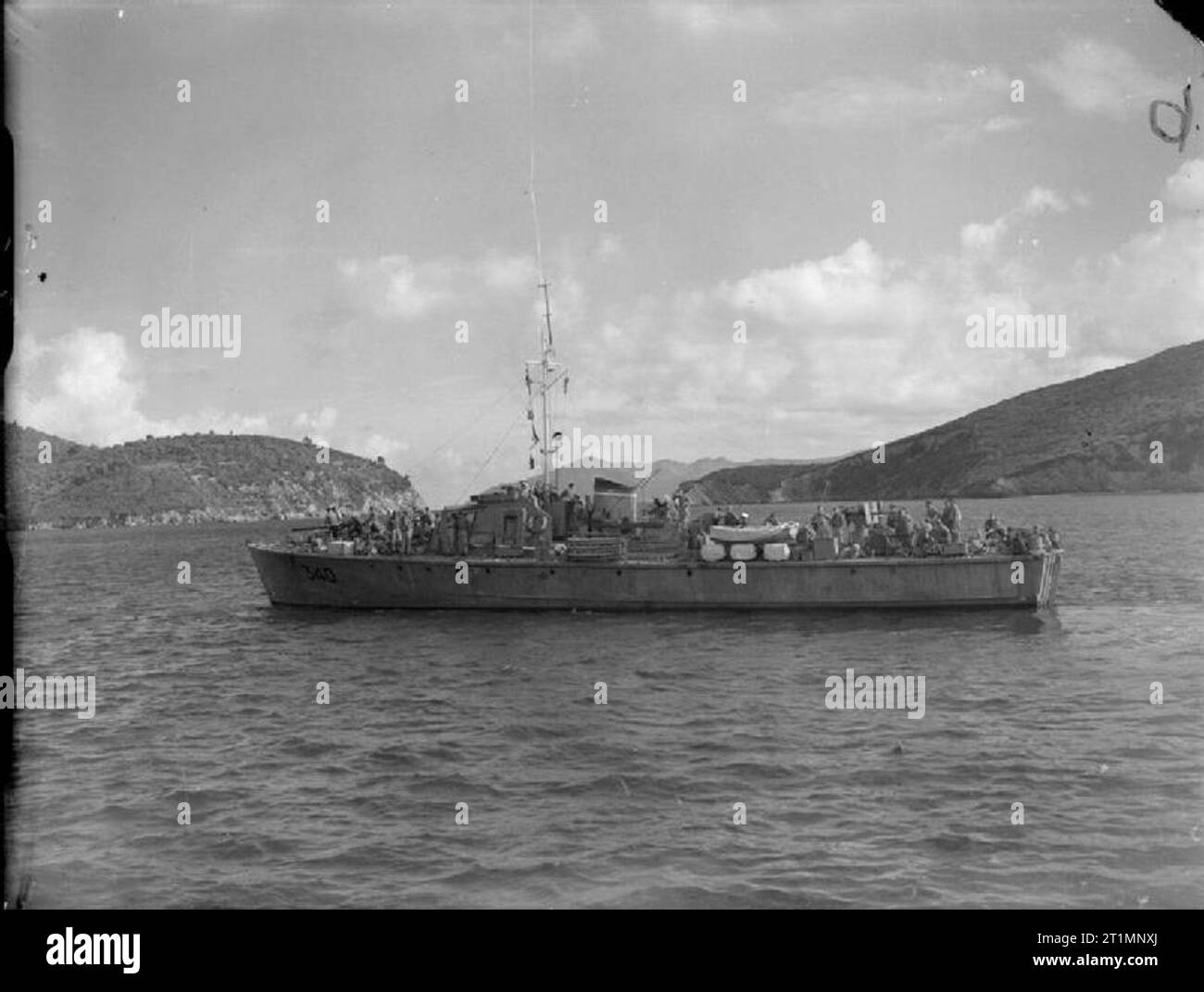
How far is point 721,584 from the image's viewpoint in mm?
40250

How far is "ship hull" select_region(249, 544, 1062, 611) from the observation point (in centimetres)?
3947

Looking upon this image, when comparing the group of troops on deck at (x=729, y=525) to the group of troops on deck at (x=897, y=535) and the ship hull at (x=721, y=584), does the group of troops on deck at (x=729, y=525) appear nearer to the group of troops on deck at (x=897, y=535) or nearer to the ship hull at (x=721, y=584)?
the group of troops on deck at (x=897, y=535)

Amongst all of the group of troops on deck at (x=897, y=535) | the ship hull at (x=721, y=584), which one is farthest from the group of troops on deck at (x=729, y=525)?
the ship hull at (x=721, y=584)

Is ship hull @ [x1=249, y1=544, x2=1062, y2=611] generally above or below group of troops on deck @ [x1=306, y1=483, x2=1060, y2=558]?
below

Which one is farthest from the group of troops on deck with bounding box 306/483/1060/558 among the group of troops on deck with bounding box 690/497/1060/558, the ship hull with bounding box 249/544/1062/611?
the ship hull with bounding box 249/544/1062/611

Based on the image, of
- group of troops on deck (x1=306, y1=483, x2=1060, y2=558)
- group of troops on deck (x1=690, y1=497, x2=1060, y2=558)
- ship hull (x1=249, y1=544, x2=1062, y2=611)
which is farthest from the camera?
group of troops on deck (x1=306, y1=483, x2=1060, y2=558)

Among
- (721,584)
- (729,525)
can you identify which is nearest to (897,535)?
(729,525)

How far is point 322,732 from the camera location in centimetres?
2144

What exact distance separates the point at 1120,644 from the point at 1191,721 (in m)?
11.9

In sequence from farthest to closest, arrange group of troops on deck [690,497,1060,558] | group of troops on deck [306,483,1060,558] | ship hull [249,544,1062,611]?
group of troops on deck [306,483,1060,558], group of troops on deck [690,497,1060,558], ship hull [249,544,1062,611]

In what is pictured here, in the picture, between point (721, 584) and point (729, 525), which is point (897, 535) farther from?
point (721, 584)

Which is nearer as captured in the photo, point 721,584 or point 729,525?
point 721,584

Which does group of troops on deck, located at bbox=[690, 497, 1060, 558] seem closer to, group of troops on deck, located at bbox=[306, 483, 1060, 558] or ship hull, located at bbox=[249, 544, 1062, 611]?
group of troops on deck, located at bbox=[306, 483, 1060, 558]

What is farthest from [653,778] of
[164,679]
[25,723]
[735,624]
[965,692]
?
[735,624]
